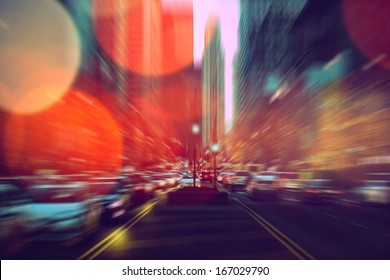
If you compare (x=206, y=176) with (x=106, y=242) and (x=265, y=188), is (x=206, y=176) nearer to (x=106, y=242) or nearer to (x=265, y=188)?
(x=265, y=188)

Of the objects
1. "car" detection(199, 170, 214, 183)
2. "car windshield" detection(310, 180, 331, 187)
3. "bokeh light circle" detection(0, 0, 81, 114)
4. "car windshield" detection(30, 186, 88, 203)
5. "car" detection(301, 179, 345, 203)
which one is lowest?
"car windshield" detection(30, 186, 88, 203)

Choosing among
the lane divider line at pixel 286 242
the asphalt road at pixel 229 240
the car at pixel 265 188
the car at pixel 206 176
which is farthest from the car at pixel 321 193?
the car at pixel 206 176

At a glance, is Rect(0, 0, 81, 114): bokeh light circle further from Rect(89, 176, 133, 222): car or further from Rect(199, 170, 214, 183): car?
Rect(199, 170, 214, 183): car

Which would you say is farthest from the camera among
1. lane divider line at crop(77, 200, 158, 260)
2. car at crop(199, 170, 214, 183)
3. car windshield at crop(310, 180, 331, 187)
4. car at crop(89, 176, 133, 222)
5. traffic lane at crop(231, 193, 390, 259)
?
car at crop(199, 170, 214, 183)

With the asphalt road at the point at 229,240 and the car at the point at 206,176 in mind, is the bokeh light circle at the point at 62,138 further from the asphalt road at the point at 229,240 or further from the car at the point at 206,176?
the asphalt road at the point at 229,240

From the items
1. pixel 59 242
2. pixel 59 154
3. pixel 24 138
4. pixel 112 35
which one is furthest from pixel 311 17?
pixel 59 242

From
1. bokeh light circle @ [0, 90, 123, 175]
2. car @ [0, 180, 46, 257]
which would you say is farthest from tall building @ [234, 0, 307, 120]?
car @ [0, 180, 46, 257]
